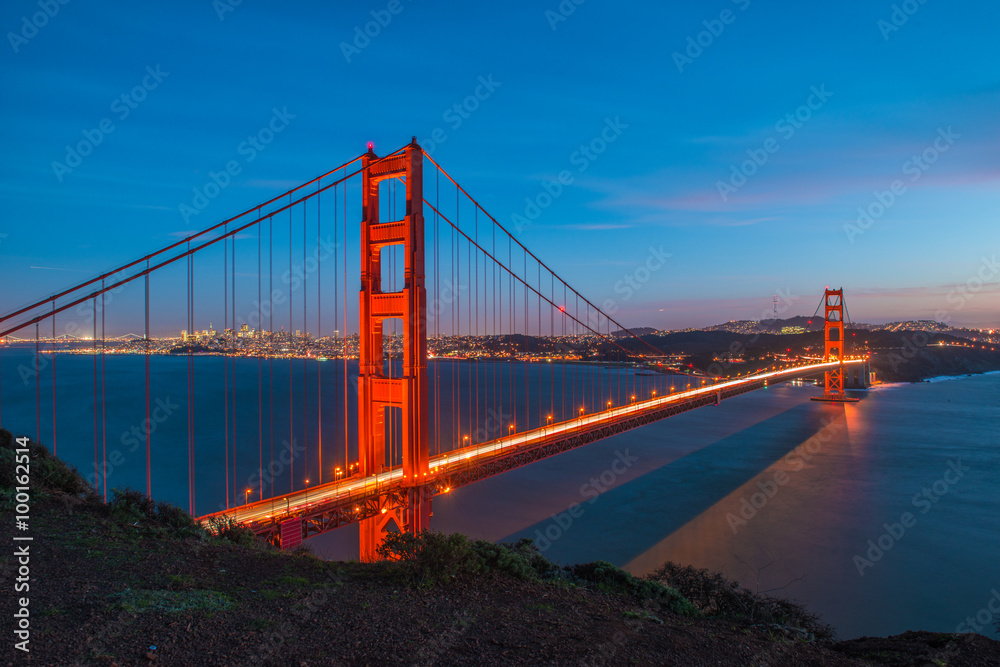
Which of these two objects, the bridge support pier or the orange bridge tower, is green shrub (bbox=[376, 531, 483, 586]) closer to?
the bridge support pier

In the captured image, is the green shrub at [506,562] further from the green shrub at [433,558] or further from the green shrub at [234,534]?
the green shrub at [234,534]

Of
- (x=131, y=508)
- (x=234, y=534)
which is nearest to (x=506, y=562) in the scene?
(x=234, y=534)

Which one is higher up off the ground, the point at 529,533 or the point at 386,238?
the point at 386,238

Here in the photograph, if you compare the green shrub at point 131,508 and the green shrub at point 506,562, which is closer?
the green shrub at point 506,562

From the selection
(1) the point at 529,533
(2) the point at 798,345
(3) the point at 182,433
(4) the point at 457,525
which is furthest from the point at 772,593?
(2) the point at 798,345

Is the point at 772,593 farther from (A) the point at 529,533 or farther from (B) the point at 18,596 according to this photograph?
(B) the point at 18,596

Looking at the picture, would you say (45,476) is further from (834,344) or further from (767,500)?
(834,344)

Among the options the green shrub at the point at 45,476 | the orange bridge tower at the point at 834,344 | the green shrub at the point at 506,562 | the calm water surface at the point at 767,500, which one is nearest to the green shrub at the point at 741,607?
the green shrub at the point at 506,562
